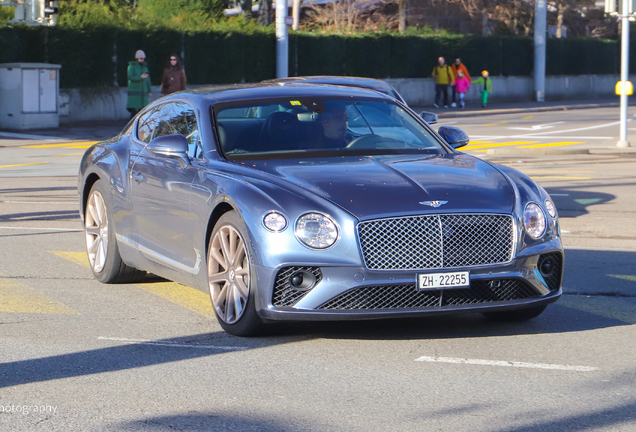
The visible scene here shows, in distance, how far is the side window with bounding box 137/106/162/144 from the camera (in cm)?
781

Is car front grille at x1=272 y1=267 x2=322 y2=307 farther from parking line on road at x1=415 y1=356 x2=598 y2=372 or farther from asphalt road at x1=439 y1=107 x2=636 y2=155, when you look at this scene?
asphalt road at x1=439 y1=107 x2=636 y2=155

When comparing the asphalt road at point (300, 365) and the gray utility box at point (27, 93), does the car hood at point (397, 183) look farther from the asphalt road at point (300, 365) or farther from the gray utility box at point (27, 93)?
the gray utility box at point (27, 93)

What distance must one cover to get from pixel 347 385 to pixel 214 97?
115 inches

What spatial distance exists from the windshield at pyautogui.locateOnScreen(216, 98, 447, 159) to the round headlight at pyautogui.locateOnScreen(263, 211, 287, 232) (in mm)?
1012

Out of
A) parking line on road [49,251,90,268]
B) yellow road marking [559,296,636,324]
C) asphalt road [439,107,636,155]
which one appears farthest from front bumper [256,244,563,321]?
asphalt road [439,107,636,155]

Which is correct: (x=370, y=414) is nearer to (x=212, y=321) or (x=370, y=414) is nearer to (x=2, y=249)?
(x=212, y=321)

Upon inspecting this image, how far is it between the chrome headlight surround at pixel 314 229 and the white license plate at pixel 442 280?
0.56 m

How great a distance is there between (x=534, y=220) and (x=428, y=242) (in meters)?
0.73

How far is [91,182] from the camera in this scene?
8.51 m

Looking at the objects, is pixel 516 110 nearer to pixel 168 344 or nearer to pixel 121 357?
pixel 168 344

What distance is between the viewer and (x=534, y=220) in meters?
6.03

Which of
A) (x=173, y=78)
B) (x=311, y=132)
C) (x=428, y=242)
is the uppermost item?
(x=173, y=78)

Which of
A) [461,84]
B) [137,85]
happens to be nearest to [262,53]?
[461,84]

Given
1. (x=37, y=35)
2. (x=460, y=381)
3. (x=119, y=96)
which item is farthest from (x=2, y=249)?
(x=119, y=96)
